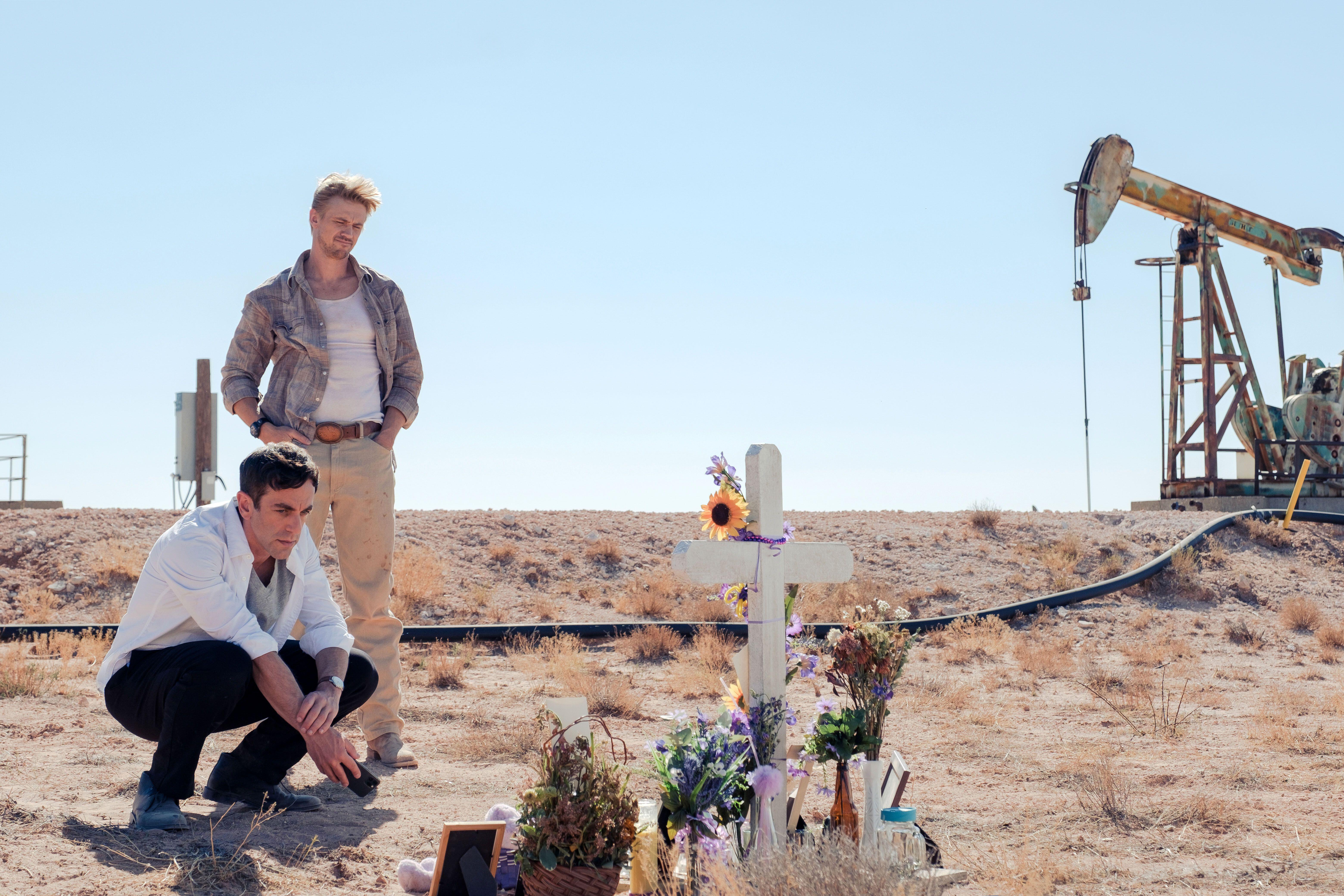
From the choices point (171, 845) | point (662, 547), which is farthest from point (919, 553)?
point (171, 845)

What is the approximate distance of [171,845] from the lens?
372 cm

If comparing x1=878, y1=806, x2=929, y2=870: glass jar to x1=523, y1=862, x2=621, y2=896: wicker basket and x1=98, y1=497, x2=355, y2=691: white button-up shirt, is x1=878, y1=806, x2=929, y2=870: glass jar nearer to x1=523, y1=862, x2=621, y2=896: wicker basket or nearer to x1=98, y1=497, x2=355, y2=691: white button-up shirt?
x1=523, y1=862, x2=621, y2=896: wicker basket

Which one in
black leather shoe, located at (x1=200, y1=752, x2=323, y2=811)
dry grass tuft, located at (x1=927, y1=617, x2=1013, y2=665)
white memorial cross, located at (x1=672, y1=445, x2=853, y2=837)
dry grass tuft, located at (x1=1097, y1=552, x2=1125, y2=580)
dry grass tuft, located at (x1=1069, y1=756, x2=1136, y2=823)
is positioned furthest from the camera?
dry grass tuft, located at (x1=1097, y1=552, x2=1125, y2=580)

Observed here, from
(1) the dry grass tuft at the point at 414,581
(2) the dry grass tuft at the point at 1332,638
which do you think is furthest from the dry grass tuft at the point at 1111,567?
(1) the dry grass tuft at the point at 414,581

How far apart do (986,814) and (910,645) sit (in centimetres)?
136

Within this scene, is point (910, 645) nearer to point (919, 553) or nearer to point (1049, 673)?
point (1049, 673)

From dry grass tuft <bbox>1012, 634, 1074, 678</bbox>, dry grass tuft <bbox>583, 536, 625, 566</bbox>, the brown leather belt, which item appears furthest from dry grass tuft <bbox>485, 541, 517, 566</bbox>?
the brown leather belt

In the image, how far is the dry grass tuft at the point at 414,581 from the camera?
12.5 meters

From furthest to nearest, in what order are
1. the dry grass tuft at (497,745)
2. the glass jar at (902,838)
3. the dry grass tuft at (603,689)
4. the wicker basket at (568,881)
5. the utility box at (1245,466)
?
1. the utility box at (1245,466)
2. the dry grass tuft at (603,689)
3. the dry grass tuft at (497,745)
4. the glass jar at (902,838)
5. the wicker basket at (568,881)

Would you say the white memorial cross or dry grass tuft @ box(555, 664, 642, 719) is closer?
the white memorial cross

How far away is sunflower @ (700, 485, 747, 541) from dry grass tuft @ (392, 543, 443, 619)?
8620 millimetres

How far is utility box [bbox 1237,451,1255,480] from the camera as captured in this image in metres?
20.2

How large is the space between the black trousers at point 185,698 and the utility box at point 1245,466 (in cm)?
1936

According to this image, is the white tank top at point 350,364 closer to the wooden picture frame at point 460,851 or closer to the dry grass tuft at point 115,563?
the wooden picture frame at point 460,851
